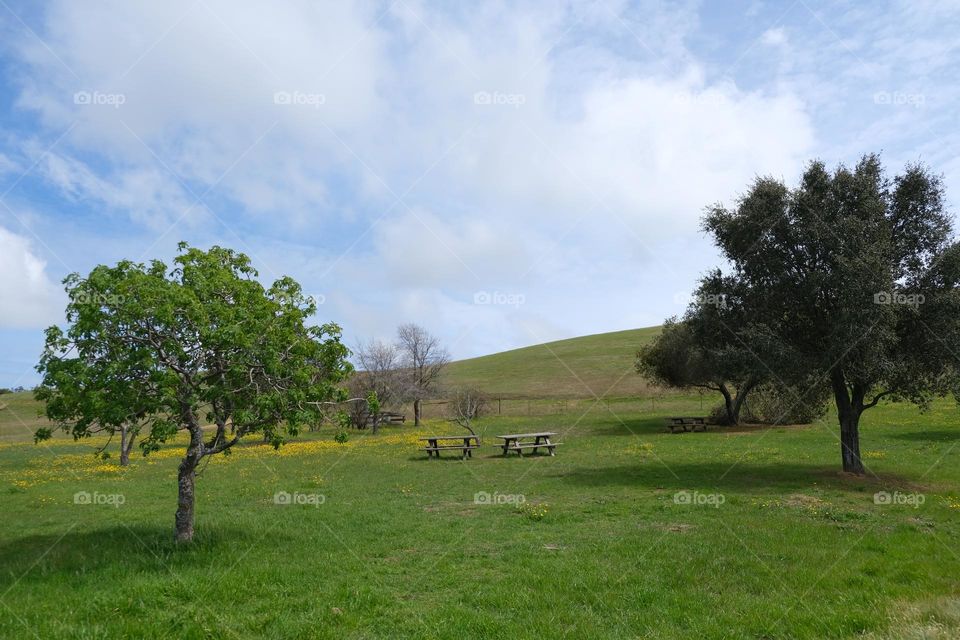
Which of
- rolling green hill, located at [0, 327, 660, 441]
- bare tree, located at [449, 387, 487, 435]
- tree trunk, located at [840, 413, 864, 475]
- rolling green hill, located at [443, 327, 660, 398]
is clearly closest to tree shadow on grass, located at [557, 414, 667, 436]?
bare tree, located at [449, 387, 487, 435]

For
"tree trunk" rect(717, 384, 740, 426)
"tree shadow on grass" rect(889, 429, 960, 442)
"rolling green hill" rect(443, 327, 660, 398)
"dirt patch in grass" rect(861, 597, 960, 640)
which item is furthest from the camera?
"rolling green hill" rect(443, 327, 660, 398)

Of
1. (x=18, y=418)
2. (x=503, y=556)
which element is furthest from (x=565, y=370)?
(x=503, y=556)

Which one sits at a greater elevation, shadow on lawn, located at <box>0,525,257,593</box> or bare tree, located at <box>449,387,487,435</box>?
bare tree, located at <box>449,387,487,435</box>

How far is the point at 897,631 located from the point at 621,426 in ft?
130

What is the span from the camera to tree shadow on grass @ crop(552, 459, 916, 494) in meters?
19.7

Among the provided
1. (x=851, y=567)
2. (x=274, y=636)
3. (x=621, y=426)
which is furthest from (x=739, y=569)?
(x=621, y=426)

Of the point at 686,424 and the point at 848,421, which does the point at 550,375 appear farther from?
the point at 848,421

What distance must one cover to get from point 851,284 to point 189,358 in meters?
20.7

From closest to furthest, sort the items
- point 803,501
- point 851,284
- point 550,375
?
point 803,501, point 851,284, point 550,375

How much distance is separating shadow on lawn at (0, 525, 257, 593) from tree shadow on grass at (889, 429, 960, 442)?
3304 centimetres

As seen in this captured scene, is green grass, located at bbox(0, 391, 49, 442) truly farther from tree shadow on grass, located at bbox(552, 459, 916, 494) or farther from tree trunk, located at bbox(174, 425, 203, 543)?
tree shadow on grass, located at bbox(552, 459, 916, 494)

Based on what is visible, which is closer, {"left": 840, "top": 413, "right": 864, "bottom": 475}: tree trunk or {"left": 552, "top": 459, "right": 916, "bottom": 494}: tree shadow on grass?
{"left": 552, "top": 459, "right": 916, "bottom": 494}: tree shadow on grass

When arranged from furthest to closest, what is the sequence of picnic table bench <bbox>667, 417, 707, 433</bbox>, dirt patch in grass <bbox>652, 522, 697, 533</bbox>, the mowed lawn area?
picnic table bench <bbox>667, 417, 707, 433</bbox>, dirt patch in grass <bbox>652, 522, 697, 533</bbox>, the mowed lawn area

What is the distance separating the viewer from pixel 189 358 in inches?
468
